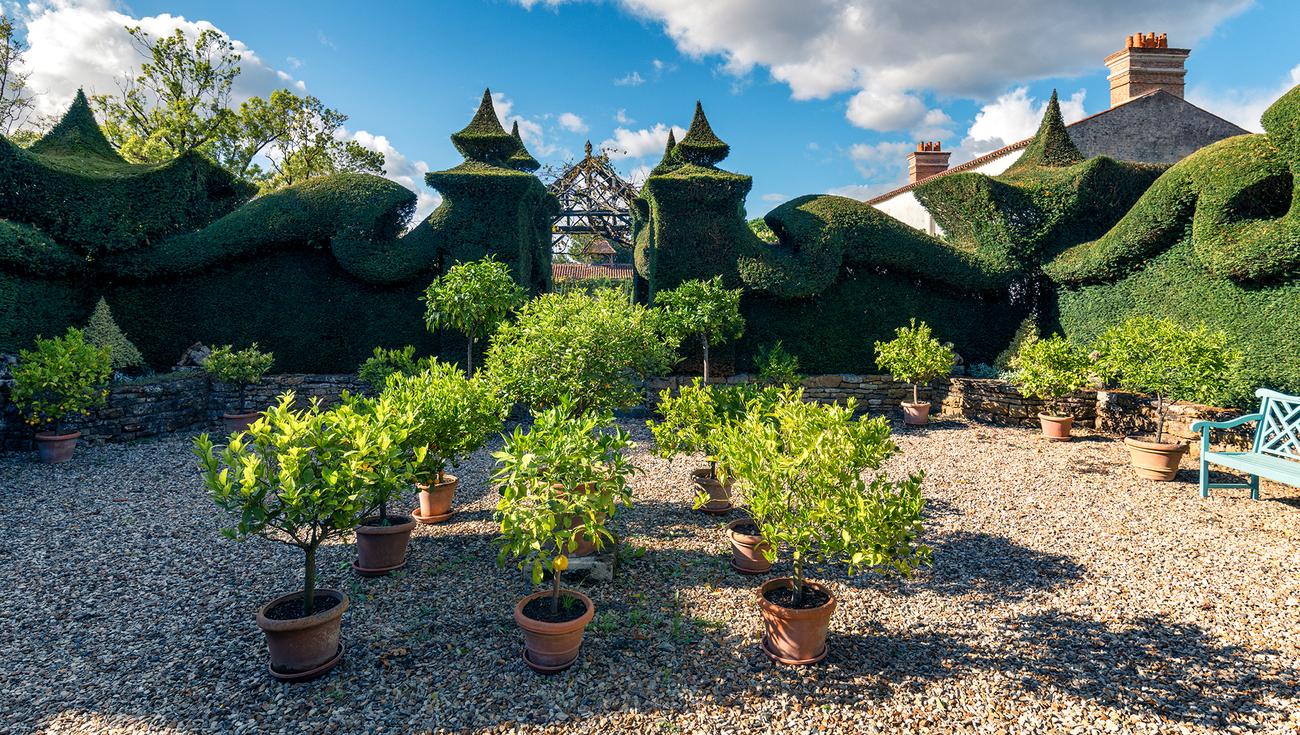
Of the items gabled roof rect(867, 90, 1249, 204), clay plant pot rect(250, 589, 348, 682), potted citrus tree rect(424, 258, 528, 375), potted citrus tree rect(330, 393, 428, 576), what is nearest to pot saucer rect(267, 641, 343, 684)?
clay plant pot rect(250, 589, 348, 682)

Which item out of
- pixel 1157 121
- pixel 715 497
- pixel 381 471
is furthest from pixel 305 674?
pixel 1157 121

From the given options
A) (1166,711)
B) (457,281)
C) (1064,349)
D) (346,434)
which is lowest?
(1166,711)

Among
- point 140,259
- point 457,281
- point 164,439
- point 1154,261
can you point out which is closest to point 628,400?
point 457,281

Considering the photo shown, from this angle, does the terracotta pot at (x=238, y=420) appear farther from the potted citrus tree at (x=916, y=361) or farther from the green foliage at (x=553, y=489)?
the potted citrus tree at (x=916, y=361)

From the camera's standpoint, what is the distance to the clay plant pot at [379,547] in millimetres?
5098

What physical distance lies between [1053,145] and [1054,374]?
8159mm

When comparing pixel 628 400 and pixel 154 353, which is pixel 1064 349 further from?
pixel 154 353

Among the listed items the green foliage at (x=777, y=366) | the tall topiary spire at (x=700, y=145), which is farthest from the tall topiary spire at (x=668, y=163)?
the green foliage at (x=777, y=366)

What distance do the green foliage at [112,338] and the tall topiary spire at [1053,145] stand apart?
20331 mm

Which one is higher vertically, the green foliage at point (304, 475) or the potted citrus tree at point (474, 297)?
the potted citrus tree at point (474, 297)

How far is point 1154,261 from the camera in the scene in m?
11.1

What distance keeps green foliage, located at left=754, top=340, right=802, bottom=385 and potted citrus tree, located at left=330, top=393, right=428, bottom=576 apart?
7590 millimetres

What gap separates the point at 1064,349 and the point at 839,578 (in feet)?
24.4

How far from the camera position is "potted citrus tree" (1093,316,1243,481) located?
7801mm
